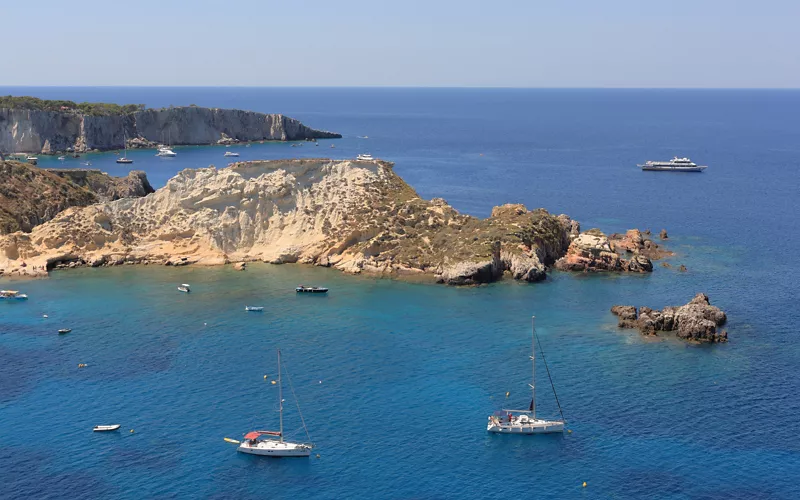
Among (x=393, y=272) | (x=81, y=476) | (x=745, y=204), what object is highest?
(x=745, y=204)

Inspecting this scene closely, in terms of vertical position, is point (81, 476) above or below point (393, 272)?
below

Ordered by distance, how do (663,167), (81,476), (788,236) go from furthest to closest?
(663,167) < (788,236) < (81,476)

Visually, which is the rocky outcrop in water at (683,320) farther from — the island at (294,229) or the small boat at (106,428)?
the small boat at (106,428)

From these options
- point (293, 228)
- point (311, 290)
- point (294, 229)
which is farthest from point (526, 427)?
point (293, 228)

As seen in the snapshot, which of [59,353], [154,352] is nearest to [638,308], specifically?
[154,352]

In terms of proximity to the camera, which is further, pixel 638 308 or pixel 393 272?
pixel 393 272

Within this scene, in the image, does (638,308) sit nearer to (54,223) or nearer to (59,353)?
(59,353)

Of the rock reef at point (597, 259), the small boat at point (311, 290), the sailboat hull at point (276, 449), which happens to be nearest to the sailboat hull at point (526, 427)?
the sailboat hull at point (276, 449)
